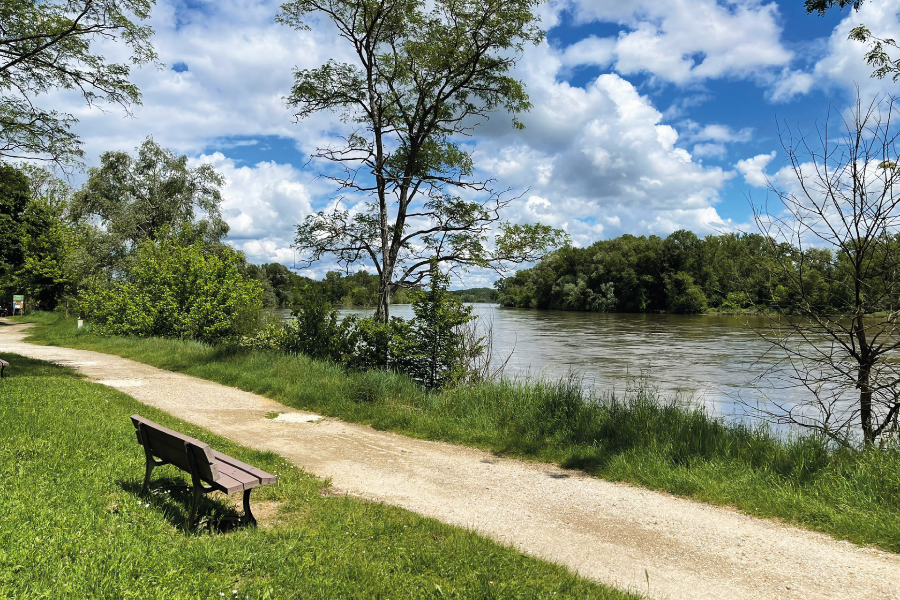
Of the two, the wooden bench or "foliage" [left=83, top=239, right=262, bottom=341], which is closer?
the wooden bench

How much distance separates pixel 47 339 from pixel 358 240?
18.2 m

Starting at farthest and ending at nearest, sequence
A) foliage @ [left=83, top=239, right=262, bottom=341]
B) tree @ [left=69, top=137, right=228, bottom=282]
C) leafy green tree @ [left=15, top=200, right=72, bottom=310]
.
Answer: leafy green tree @ [left=15, top=200, right=72, bottom=310]
tree @ [left=69, top=137, right=228, bottom=282]
foliage @ [left=83, top=239, right=262, bottom=341]

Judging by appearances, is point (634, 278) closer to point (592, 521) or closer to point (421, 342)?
point (421, 342)

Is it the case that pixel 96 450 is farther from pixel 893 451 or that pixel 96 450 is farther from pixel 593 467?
pixel 893 451

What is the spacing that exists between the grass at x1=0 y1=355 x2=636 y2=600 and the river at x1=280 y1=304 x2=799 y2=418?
19.1ft

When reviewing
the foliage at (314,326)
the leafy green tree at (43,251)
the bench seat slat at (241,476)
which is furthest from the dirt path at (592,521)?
the leafy green tree at (43,251)

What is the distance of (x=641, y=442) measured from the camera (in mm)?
7273

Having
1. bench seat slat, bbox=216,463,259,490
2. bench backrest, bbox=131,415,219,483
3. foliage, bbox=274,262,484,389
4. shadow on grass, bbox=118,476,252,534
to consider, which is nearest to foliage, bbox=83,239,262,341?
foliage, bbox=274,262,484,389

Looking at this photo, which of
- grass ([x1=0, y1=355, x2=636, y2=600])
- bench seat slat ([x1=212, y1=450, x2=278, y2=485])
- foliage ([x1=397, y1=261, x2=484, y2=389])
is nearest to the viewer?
grass ([x1=0, y1=355, x2=636, y2=600])

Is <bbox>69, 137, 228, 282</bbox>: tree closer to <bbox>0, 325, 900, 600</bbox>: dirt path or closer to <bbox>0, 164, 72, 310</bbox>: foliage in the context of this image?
<bbox>0, 164, 72, 310</bbox>: foliage

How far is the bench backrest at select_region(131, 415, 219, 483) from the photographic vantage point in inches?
167

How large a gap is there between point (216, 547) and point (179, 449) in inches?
38.6

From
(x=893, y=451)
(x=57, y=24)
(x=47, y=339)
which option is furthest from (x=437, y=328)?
(x=47, y=339)

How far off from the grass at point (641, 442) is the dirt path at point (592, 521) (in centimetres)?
33
